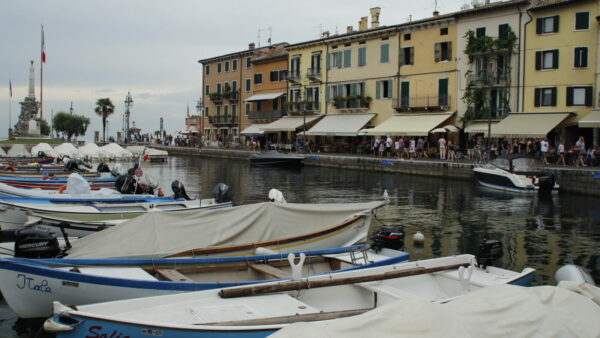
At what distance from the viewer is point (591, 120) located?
34531mm

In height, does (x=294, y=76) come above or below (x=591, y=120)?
above

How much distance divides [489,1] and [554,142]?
1325 cm

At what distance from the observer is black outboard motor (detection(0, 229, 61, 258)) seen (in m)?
8.91

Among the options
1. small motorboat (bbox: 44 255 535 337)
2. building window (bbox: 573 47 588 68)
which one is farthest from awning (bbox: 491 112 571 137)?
small motorboat (bbox: 44 255 535 337)

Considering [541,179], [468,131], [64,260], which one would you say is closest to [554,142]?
[468,131]

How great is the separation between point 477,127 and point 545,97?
199 inches

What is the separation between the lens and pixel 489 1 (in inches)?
1750

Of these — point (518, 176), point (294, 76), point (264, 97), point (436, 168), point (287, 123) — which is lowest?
point (518, 176)

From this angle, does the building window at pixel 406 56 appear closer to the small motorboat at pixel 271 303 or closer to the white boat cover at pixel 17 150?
the white boat cover at pixel 17 150

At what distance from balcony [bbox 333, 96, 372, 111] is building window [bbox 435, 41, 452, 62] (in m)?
7.94

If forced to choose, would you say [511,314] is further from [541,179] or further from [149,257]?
[541,179]

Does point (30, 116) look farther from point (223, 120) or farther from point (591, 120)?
point (591, 120)

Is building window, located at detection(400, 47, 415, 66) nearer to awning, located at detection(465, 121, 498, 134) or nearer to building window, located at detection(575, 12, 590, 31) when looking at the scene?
awning, located at detection(465, 121, 498, 134)

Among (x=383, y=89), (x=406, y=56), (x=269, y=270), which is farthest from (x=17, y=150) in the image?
(x=269, y=270)
